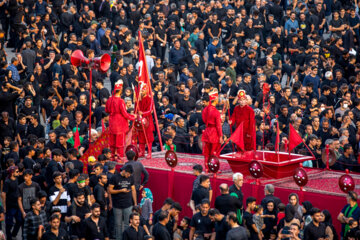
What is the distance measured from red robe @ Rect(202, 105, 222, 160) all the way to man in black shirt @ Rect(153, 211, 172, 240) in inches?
142

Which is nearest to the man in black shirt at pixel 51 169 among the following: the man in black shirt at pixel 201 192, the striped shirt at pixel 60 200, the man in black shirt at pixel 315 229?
the striped shirt at pixel 60 200

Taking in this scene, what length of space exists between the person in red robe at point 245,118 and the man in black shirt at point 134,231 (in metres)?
4.37

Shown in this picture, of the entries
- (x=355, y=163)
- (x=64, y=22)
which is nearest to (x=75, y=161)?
(x=355, y=163)

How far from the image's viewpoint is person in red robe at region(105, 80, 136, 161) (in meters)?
16.8

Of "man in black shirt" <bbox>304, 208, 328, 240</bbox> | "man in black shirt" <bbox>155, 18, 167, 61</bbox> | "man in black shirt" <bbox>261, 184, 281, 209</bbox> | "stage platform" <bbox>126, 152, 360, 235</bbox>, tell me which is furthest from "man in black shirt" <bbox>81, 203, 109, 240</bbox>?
"man in black shirt" <bbox>155, 18, 167, 61</bbox>

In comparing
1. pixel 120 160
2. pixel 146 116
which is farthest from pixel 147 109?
pixel 120 160

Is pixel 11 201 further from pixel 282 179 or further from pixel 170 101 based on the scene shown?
pixel 170 101

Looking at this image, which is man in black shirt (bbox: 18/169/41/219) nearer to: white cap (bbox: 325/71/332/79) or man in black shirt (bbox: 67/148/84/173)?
man in black shirt (bbox: 67/148/84/173)

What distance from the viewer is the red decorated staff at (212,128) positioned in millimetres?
16016

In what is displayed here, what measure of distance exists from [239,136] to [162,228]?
157 inches

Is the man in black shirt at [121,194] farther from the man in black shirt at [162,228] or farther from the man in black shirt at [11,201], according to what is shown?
the man in black shirt at [11,201]

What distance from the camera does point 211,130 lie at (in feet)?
53.1

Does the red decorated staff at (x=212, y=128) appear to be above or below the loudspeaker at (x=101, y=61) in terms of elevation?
below

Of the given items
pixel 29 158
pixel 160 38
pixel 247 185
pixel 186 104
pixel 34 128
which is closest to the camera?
pixel 247 185
